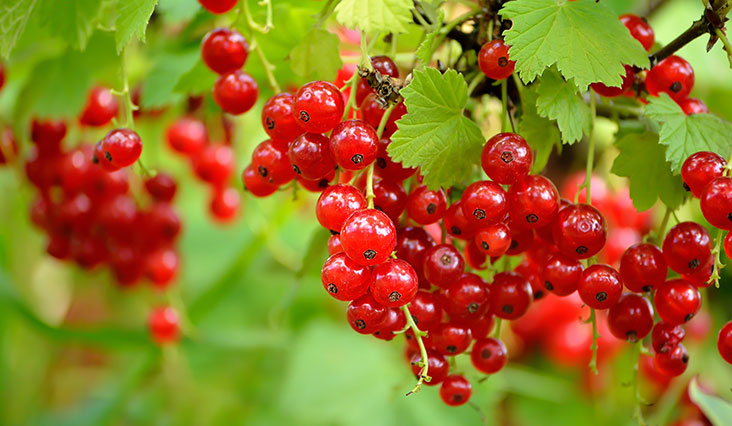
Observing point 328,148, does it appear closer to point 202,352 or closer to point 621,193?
point 621,193

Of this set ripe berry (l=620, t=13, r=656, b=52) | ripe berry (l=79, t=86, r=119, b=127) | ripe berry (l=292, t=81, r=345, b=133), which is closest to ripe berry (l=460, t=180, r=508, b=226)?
ripe berry (l=292, t=81, r=345, b=133)

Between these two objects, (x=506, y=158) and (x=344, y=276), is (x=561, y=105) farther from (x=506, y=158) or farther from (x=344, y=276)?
(x=344, y=276)

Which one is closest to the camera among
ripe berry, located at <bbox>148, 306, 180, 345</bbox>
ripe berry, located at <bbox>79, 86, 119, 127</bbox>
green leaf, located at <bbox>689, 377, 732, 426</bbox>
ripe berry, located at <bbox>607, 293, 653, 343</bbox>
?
ripe berry, located at <bbox>607, 293, 653, 343</bbox>

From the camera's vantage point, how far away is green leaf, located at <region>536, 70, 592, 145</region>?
523 millimetres

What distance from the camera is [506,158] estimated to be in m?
0.50

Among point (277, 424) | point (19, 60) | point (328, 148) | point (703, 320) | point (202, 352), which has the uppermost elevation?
point (328, 148)

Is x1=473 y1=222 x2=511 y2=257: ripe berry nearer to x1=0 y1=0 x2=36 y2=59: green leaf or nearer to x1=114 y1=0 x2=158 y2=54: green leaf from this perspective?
x1=114 y1=0 x2=158 y2=54: green leaf

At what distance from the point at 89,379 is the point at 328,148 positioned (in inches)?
56.2

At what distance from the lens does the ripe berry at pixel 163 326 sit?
110cm

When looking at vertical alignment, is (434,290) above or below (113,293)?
above

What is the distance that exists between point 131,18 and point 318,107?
175 millimetres

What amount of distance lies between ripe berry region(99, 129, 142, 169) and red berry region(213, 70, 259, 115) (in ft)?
0.27

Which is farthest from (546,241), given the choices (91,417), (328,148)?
(91,417)

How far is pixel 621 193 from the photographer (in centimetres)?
125
